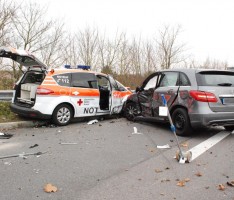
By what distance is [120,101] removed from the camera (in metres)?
10.6

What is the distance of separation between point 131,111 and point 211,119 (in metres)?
3.45

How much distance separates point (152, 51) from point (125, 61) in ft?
13.8

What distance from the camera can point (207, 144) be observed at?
666cm

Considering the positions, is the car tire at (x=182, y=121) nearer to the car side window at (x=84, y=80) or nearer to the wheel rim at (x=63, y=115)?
the car side window at (x=84, y=80)

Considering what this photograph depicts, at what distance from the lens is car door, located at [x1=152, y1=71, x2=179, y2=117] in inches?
303

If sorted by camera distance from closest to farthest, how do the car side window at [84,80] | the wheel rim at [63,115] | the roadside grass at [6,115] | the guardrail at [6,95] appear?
1. the wheel rim at [63,115]
2. the roadside grass at [6,115]
3. the car side window at [84,80]
4. the guardrail at [6,95]

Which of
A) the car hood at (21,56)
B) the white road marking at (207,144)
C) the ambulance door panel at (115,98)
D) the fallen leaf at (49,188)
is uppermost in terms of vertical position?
the car hood at (21,56)

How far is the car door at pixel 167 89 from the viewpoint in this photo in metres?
7.70

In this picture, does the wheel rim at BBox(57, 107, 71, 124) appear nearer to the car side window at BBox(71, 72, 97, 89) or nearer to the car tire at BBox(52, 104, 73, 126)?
the car tire at BBox(52, 104, 73, 126)

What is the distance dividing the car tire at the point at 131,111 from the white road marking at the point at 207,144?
2827mm

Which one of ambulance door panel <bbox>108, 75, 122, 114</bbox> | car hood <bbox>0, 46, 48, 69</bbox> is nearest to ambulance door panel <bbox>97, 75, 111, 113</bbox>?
ambulance door panel <bbox>108, 75, 122, 114</bbox>

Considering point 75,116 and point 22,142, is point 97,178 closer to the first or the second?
point 22,142

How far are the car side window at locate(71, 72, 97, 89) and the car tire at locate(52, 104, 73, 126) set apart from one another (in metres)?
0.74

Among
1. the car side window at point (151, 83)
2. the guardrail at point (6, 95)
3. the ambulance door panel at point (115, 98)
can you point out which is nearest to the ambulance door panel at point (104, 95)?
the ambulance door panel at point (115, 98)
